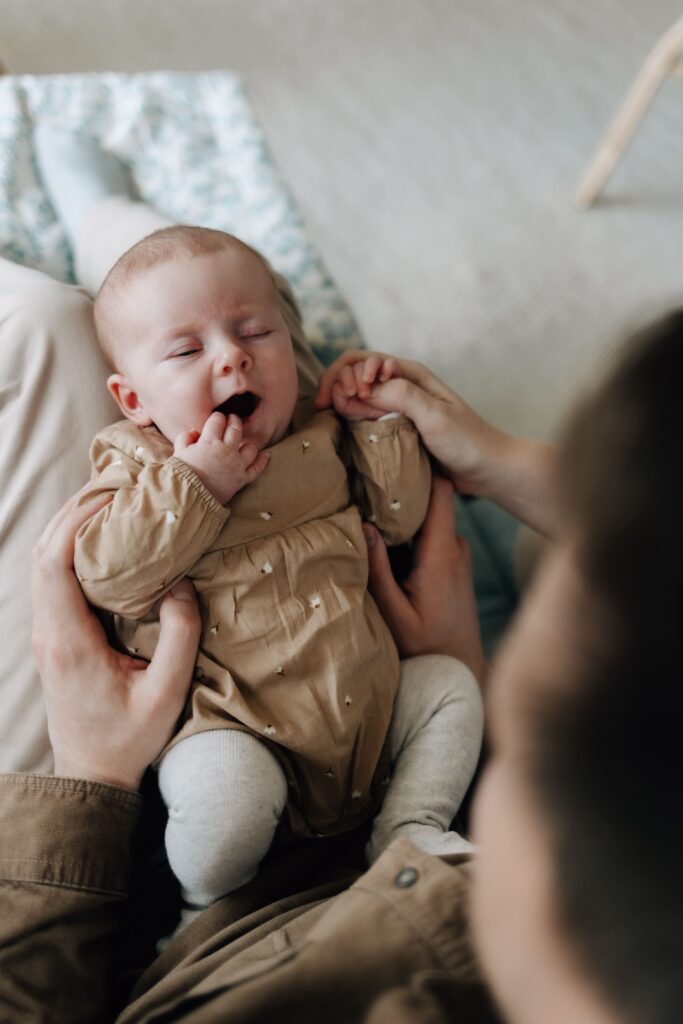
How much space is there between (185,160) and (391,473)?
96 cm

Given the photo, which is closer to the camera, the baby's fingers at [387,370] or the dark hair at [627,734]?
the dark hair at [627,734]

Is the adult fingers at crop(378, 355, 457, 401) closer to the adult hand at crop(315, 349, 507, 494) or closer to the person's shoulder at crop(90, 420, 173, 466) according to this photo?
the adult hand at crop(315, 349, 507, 494)

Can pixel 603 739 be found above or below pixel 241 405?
above

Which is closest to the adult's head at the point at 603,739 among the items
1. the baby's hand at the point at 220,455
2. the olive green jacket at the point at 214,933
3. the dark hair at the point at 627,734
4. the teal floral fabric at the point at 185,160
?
the dark hair at the point at 627,734

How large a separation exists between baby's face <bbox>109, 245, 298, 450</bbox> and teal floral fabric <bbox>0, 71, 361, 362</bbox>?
377 mm

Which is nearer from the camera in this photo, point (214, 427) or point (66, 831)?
point (66, 831)

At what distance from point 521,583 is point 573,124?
1.74 m

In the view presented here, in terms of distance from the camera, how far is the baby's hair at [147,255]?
35.5 inches

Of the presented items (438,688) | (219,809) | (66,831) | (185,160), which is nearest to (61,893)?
(66,831)

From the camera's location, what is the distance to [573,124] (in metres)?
2.22

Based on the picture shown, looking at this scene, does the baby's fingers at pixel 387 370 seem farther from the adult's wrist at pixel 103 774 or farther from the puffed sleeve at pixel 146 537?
the adult's wrist at pixel 103 774

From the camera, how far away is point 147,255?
907 mm

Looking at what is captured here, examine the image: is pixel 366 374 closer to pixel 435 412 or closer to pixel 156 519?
pixel 435 412

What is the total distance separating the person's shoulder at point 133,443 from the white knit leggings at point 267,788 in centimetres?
32
